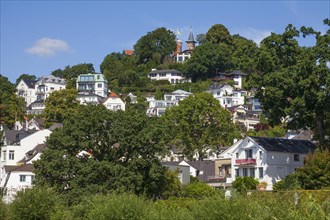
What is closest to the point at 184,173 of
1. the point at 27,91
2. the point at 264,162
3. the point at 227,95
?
the point at 264,162

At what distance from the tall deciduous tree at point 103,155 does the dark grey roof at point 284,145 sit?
1630cm

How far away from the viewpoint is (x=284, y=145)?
6862cm

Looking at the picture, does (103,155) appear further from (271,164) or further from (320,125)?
(271,164)

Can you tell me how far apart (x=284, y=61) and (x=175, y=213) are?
97.7 ft

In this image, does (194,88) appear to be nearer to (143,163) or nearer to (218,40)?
(218,40)

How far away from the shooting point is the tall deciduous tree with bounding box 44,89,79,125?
111m

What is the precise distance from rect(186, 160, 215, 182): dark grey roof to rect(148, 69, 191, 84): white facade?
8626 cm

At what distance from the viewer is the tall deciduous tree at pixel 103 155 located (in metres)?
50.9

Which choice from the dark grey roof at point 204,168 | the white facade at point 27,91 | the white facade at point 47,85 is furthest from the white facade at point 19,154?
the white facade at point 27,91

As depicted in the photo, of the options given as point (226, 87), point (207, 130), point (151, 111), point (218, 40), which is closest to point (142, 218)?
point (207, 130)

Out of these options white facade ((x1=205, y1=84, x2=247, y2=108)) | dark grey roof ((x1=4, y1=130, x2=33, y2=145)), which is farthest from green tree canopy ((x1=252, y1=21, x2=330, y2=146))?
white facade ((x1=205, y1=84, x2=247, y2=108))

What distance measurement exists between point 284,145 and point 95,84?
97.8 meters

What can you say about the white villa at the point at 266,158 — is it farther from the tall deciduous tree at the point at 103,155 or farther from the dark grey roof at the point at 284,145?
the tall deciduous tree at the point at 103,155

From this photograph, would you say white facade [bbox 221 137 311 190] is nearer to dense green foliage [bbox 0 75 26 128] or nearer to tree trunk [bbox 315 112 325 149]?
tree trunk [bbox 315 112 325 149]
